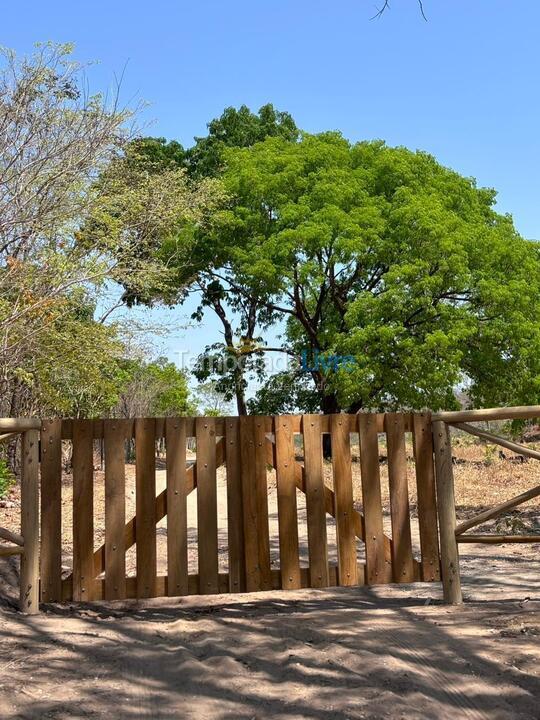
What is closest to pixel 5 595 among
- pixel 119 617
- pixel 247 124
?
pixel 119 617

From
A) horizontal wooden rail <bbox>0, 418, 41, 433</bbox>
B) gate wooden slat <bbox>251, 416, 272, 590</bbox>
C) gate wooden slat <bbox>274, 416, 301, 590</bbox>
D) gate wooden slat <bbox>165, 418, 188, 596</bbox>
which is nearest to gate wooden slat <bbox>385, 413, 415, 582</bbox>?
gate wooden slat <bbox>274, 416, 301, 590</bbox>

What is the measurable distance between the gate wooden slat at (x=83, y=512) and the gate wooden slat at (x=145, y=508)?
35 centimetres

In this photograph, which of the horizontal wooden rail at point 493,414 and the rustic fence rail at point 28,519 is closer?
the rustic fence rail at point 28,519

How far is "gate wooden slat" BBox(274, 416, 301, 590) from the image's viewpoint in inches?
213

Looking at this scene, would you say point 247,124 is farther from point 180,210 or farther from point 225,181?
point 180,210

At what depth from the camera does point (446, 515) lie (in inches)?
217

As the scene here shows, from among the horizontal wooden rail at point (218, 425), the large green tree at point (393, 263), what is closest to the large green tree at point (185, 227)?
the large green tree at point (393, 263)

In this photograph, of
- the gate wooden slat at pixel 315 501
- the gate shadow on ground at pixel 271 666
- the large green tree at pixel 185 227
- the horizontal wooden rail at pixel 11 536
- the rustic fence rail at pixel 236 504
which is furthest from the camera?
the large green tree at pixel 185 227

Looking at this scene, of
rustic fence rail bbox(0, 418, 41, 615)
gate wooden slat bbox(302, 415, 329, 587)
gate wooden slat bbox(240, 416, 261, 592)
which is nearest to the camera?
rustic fence rail bbox(0, 418, 41, 615)

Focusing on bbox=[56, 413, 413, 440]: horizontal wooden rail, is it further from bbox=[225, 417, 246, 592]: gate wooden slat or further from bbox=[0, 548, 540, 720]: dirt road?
bbox=[0, 548, 540, 720]: dirt road

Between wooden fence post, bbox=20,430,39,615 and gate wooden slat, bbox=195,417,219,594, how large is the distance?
1189 mm

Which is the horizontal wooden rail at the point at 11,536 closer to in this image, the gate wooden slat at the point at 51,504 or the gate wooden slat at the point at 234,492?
the gate wooden slat at the point at 51,504

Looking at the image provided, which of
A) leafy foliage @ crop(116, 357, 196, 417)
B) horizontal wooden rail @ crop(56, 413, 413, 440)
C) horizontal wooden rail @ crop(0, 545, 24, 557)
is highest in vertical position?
leafy foliage @ crop(116, 357, 196, 417)

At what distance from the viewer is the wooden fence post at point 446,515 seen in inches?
217
